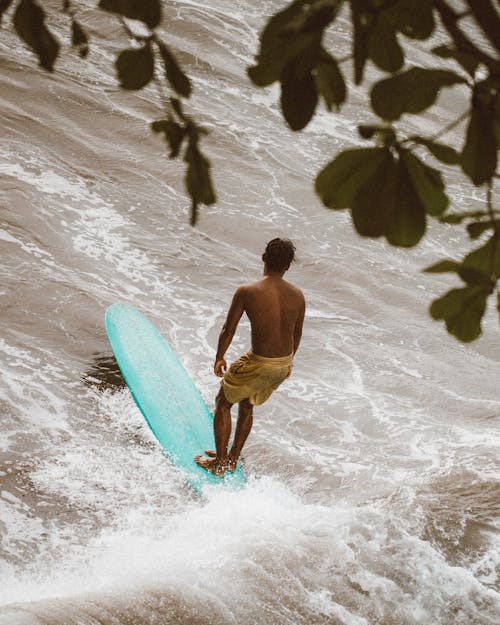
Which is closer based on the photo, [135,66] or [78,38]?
[135,66]

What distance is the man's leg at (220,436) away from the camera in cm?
496

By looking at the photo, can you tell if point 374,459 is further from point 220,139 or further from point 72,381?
point 220,139

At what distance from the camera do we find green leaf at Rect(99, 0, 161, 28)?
121cm

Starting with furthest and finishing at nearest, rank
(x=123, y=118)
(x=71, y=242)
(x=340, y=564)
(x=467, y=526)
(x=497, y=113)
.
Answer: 1. (x=123, y=118)
2. (x=71, y=242)
3. (x=467, y=526)
4. (x=340, y=564)
5. (x=497, y=113)

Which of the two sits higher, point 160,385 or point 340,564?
point 340,564

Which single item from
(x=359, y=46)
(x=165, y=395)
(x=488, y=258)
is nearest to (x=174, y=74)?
(x=359, y=46)

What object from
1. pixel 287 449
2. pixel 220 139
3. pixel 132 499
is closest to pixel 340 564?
pixel 132 499

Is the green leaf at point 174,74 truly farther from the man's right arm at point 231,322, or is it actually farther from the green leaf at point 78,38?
the man's right arm at point 231,322

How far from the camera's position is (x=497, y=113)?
109 cm

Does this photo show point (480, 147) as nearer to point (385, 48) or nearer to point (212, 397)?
point (385, 48)

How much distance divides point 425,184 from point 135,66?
1.62ft

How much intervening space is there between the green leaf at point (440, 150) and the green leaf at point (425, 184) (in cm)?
3

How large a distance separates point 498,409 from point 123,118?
7.17 meters

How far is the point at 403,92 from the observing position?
1.06 meters
